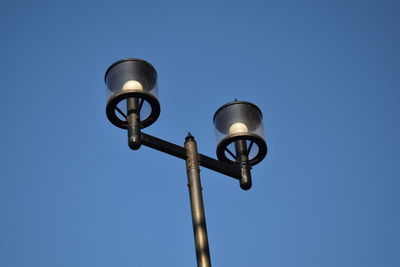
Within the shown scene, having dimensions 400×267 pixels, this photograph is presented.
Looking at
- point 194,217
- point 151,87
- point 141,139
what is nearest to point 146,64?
point 151,87

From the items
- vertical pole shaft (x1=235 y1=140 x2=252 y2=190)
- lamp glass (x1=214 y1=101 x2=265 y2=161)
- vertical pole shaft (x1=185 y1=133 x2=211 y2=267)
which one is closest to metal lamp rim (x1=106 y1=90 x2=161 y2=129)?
vertical pole shaft (x1=185 y1=133 x2=211 y2=267)

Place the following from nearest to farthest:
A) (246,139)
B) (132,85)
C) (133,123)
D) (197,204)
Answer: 1. (197,204)
2. (133,123)
3. (132,85)
4. (246,139)

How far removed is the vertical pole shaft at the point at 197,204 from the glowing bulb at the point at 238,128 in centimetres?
52

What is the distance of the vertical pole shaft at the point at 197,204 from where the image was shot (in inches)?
191

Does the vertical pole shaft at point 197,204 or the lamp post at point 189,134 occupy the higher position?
the lamp post at point 189,134

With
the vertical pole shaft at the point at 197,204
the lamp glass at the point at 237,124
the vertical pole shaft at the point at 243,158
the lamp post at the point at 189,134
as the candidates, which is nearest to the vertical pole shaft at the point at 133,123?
the lamp post at the point at 189,134

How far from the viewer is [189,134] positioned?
5.76 meters

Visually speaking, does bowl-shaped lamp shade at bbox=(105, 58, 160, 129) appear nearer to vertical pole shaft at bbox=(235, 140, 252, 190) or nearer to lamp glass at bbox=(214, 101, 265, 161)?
lamp glass at bbox=(214, 101, 265, 161)

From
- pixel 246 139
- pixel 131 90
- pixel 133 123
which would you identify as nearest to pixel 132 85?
pixel 131 90

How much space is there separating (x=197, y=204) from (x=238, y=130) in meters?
1.15

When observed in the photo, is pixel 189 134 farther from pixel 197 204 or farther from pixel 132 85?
pixel 197 204

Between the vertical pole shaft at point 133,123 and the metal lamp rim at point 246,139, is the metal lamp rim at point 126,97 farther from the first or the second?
the metal lamp rim at point 246,139

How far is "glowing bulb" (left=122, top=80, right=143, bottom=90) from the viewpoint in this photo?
223 inches

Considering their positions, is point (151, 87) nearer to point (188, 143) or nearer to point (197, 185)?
point (188, 143)
